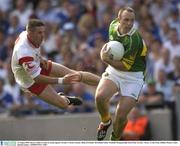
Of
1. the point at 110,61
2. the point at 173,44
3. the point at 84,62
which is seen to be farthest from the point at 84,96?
the point at 110,61

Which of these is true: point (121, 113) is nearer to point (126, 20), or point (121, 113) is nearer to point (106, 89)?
point (106, 89)

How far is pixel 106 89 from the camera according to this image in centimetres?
1345

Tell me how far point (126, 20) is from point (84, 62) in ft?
15.2

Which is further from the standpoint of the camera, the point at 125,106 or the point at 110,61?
the point at 125,106

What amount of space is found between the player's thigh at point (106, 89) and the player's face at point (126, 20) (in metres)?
0.87

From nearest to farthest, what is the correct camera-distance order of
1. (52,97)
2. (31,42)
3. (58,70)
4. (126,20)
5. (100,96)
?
(126,20) < (100,96) < (31,42) < (52,97) < (58,70)

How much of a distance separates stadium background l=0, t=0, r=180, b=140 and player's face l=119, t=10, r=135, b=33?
3121 millimetres

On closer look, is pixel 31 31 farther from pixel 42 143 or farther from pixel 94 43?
pixel 94 43

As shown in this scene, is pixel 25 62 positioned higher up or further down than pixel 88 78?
higher up

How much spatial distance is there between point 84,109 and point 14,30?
13.0 ft

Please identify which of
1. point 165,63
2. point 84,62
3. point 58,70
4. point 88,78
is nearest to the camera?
point 88,78

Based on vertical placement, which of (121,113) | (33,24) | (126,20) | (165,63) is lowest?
(121,113)

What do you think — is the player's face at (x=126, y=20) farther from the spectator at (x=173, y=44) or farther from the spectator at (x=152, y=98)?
the spectator at (x=173, y=44)

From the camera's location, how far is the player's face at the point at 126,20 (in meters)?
13.1
